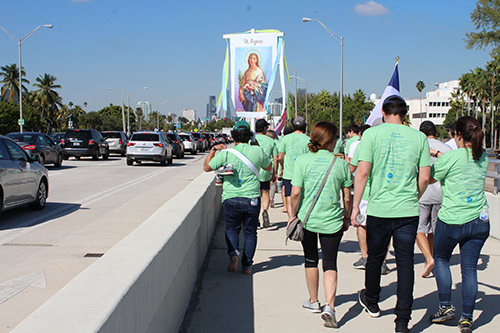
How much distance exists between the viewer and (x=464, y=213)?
4289 millimetres

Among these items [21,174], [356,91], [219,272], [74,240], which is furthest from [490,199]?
[356,91]

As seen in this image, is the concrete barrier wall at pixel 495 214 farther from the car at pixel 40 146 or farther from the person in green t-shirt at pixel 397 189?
the car at pixel 40 146

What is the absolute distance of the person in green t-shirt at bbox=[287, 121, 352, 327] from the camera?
4.34 meters

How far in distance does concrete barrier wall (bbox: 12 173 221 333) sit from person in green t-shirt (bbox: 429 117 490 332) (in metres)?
2.30

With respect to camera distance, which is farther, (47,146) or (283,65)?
(47,146)

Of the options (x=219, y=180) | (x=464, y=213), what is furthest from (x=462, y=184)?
(x=219, y=180)

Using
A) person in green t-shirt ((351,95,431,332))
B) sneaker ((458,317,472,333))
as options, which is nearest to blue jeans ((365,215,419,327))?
person in green t-shirt ((351,95,431,332))

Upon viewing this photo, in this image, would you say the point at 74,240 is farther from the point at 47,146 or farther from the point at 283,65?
the point at 47,146

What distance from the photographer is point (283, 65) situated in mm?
16031

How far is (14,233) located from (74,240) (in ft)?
4.11

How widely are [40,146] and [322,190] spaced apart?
19.4 metres

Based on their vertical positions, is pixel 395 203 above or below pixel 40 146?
below

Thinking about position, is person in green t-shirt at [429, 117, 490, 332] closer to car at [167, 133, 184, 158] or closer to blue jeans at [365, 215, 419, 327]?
blue jeans at [365, 215, 419, 327]

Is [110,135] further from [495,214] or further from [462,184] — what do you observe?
[462,184]
